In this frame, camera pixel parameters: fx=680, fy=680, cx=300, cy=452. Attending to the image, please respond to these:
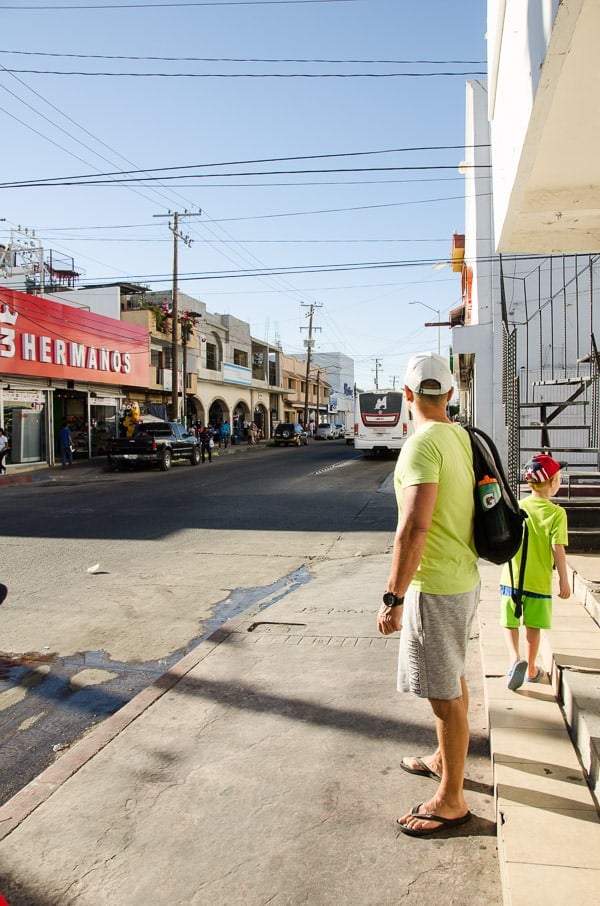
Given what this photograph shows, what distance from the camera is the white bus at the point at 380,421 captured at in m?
28.6

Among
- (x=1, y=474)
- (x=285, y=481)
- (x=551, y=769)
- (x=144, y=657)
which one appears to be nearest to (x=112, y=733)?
(x=144, y=657)

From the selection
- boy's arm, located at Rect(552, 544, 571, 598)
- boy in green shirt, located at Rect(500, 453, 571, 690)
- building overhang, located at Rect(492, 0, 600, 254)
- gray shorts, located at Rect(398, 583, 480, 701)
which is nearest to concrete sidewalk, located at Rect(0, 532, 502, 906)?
boy in green shirt, located at Rect(500, 453, 571, 690)

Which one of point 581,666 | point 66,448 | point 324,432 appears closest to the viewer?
point 581,666

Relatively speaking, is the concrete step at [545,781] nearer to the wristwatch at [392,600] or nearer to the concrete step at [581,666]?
the concrete step at [581,666]

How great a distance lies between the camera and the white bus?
94.0ft

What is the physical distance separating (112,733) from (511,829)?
2.24 m

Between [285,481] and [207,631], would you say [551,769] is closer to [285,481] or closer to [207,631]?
[207,631]

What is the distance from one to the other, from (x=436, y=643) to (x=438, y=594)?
197 mm

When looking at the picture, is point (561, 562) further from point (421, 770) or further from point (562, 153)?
point (562, 153)

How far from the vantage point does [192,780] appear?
3281 millimetres

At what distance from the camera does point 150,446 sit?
2412 centimetres

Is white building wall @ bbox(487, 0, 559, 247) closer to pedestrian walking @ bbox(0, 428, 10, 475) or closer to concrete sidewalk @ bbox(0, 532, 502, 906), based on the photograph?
concrete sidewalk @ bbox(0, 532, 502, 906)

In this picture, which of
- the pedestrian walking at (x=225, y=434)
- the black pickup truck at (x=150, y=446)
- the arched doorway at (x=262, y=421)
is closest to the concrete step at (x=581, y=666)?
the black pickup truck at (x=150, y=446)

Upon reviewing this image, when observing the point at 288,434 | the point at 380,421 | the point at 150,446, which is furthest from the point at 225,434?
the point at 150,446
